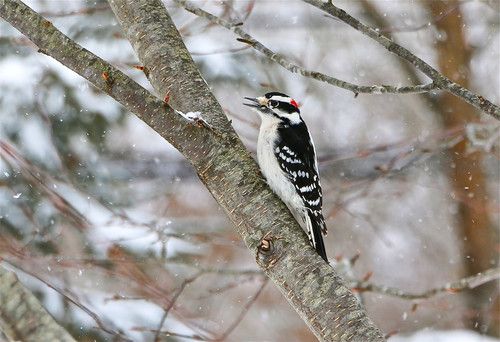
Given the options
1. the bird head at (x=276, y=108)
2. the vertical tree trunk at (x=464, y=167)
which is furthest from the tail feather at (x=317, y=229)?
the vertical tree trunk at (x=464, y=167)

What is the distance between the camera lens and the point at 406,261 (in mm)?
10555

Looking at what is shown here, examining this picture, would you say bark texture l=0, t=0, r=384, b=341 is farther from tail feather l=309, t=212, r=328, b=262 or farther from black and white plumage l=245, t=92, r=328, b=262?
black and white plumage l=245, t=92, r=328, b=262

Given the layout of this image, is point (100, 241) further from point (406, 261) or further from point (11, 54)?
point (406, 261)

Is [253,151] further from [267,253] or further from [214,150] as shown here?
[267,253]

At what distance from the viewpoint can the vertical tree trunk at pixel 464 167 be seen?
847 cm

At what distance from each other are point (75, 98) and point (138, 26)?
4.16 m

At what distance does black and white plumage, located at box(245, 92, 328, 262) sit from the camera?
13.1 feet

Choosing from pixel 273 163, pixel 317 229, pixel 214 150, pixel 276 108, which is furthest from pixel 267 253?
pixel 276 108

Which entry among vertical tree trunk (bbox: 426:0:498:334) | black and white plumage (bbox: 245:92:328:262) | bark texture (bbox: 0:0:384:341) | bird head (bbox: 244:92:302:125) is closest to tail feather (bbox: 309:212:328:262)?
black and white plumage (bbox: 245:92:328:262)

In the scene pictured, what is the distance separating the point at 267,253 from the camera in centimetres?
255

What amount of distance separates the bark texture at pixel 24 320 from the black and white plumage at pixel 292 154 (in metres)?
1.97

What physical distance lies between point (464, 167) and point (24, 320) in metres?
7.52

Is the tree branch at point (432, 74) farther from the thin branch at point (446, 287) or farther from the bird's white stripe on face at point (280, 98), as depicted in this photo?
the bird's white stripe on face at point (280, 98)

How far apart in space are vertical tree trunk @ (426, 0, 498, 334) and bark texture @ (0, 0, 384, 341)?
5.76 metres
